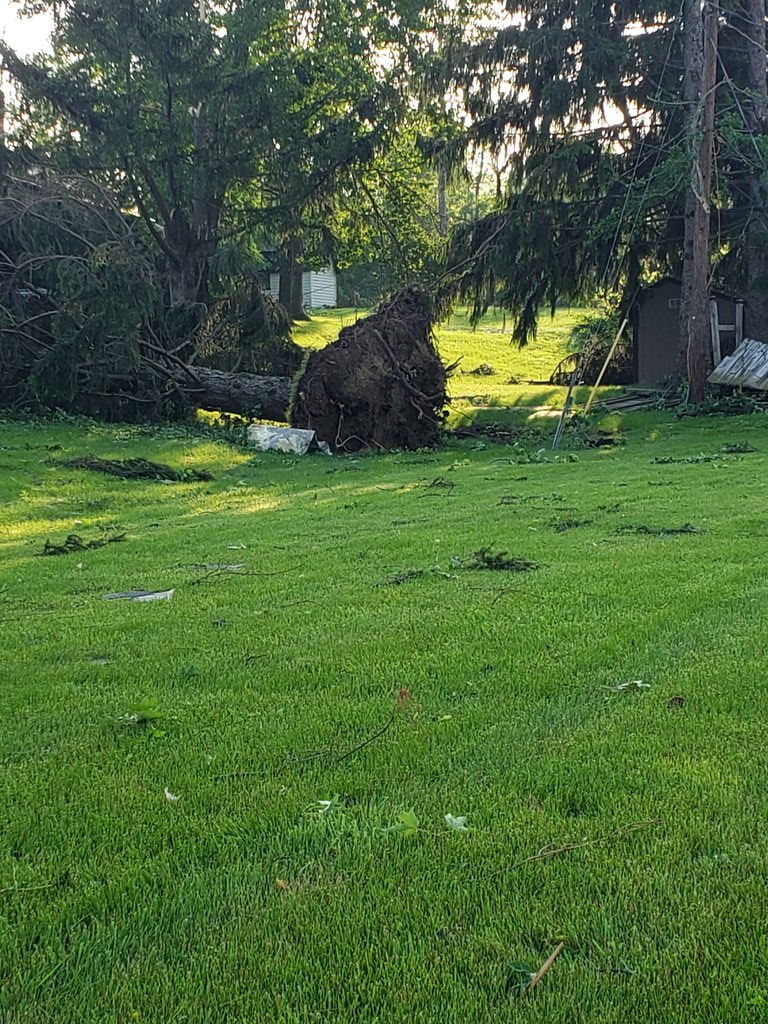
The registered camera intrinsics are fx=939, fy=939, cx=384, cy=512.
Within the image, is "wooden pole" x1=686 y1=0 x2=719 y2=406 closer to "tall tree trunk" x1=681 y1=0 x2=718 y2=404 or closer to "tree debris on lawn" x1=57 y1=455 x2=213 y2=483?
"tall tree trunk" x1=681 y1=0 x2=718 y2=404

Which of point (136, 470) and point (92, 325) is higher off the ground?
point (92, 325)

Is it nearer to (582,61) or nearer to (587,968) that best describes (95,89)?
(582,61)

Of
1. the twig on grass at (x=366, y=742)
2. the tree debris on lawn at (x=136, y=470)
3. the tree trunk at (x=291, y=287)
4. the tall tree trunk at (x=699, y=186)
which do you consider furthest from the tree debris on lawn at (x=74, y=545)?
the tree trunk at (x=291, y=287)

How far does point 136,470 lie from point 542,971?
12264 mm

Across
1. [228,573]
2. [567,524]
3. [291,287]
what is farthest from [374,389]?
[291,287]

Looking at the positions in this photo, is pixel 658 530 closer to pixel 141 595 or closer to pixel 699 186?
pixel 141 595

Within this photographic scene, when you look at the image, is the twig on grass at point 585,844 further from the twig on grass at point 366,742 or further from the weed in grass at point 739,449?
the weed in grass at point 739,449

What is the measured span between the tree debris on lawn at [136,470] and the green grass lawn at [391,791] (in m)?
6.53

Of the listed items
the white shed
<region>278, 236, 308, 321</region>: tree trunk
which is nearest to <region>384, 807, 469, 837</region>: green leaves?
<region>278, 236, 308, 321</region>: tree trunk

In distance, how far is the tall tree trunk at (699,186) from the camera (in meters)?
19.0

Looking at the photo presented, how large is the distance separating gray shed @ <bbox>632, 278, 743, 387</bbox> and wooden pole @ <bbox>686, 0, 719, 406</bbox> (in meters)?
2.86

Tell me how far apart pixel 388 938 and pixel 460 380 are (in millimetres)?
27669

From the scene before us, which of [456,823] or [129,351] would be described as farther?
[129,351]

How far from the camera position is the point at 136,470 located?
13.6 meters
